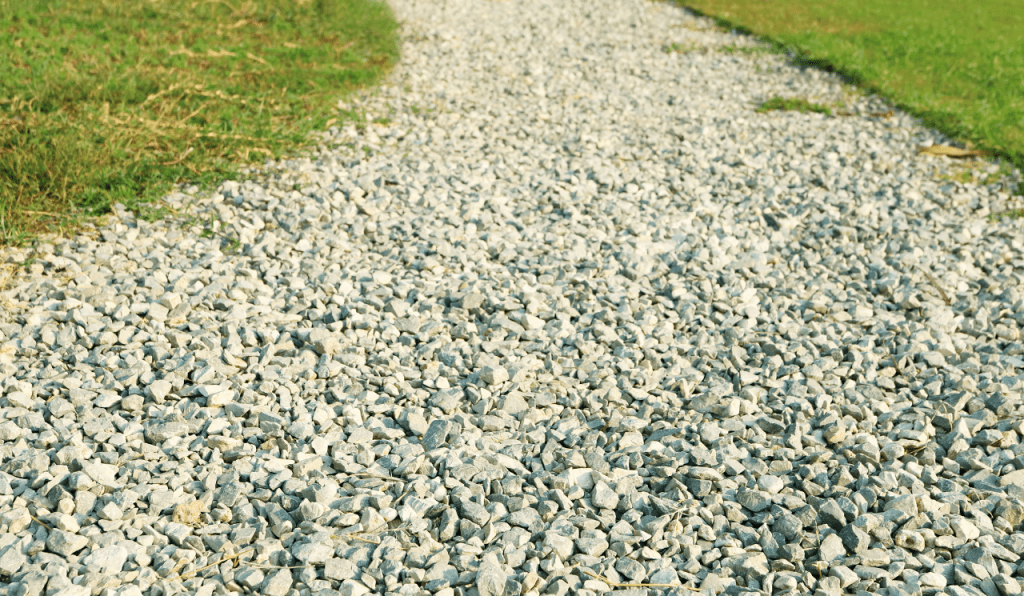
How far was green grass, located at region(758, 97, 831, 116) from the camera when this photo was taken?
980 cm

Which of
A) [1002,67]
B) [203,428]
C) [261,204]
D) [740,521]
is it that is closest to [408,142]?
[261,204]

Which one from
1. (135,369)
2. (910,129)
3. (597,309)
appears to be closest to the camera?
(135,369)

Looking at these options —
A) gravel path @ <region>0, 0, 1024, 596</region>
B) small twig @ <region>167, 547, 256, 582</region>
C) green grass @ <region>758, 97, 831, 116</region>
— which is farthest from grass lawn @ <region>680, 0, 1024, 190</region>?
small twig @ <region>167, 547, 256, 582</region>

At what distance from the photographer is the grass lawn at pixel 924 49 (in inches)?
361

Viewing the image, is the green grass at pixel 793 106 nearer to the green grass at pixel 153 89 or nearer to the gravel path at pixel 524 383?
the gravel path at pixel 524 383

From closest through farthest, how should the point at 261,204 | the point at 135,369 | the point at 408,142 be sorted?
the point at 135,369, the point at 261,204, the point at 408,142

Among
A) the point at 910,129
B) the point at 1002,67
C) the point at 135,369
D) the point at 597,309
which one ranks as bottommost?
the point at 135,369

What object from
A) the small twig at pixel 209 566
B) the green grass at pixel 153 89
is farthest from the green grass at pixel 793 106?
the small twig at pixel 209 566

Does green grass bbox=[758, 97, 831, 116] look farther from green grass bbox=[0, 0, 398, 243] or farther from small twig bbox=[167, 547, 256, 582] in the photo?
small twig bbox=[167, 547, 256, 582]

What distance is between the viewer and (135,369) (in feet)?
14.1

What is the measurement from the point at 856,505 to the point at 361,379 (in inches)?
109

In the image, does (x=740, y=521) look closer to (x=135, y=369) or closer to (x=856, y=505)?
(x=856, y=505)

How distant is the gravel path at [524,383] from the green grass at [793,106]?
77.6 inches

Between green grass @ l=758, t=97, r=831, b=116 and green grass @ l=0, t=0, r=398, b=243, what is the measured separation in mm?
5345
